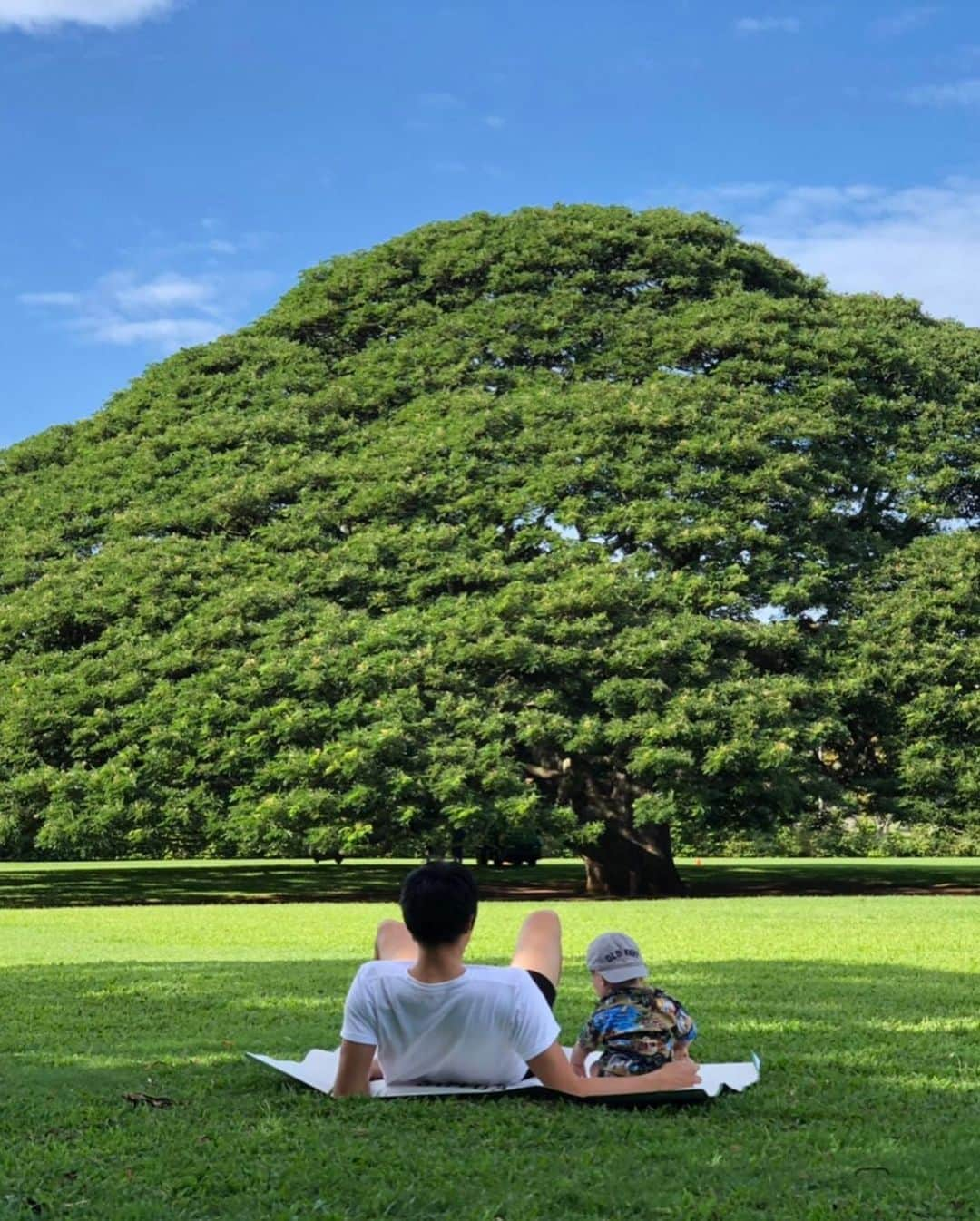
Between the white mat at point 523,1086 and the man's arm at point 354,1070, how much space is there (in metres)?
0.09

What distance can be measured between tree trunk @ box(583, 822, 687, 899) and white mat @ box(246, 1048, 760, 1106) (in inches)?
650

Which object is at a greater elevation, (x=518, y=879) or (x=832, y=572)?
(x=832, y=572)

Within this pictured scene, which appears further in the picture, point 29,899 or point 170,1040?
point 29,899

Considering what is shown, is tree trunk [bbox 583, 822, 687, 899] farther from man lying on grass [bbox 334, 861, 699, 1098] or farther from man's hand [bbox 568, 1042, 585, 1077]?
man lying on grass [bbox 334, 861, 699, 1098]

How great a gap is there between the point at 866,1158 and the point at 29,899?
2117 cm

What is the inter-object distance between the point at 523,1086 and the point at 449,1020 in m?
0.47

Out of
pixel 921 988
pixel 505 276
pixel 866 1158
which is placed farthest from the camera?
pixel 505 276

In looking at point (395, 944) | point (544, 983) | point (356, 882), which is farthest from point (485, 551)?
point (544, 983)

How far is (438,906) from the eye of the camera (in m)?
5.06

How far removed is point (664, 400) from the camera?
2311 cm

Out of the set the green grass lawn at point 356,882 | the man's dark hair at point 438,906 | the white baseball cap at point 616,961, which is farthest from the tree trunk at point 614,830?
the man's dark hair at point 438,906

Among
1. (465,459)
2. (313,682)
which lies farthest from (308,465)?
(313,682)

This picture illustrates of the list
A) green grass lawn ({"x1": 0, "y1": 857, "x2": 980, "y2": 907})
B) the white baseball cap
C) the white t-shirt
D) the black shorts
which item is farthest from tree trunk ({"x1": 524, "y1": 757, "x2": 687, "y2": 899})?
the white t-shirt

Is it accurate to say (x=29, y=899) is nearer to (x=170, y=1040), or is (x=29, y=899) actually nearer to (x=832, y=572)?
(x=832, y=572)
